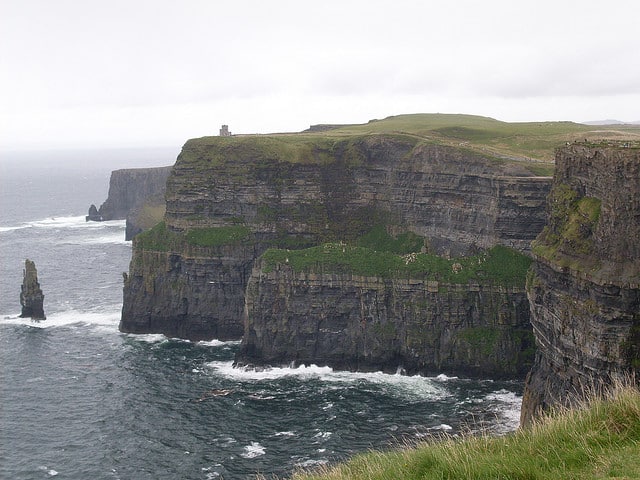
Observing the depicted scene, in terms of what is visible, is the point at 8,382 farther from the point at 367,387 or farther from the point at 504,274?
the point at 504,274

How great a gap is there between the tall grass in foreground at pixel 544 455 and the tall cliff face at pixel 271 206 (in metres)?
74.4

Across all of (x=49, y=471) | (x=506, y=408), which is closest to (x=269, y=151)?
(x=506, y=408)

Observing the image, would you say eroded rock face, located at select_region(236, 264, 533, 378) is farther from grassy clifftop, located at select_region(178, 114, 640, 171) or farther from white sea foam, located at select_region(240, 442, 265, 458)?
grassy clifftop, located at select_region(178, 114, 640, 171)

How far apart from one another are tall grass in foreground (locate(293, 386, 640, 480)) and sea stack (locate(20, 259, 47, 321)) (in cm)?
9801

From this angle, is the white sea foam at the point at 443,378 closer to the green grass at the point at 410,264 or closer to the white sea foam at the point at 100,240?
the green grass at the point at 410,264

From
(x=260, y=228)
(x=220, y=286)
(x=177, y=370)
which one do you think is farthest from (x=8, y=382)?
(x=260, y=228)

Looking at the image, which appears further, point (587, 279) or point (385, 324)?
point (385, 324)

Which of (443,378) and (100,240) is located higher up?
(100,240)

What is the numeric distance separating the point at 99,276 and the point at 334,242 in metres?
59.8

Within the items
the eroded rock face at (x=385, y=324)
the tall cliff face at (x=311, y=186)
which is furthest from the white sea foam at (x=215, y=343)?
the tall cliff face at (x=311, y=186)

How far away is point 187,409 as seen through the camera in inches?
2918

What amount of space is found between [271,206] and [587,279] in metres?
61.2

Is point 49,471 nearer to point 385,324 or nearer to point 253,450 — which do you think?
point 253,450

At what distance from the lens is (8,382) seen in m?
83.6
